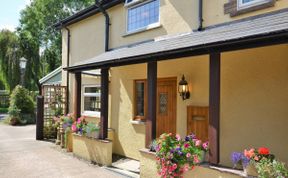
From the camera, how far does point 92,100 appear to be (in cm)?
1268

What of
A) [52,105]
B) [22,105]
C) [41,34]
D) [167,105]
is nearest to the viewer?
[167,105]

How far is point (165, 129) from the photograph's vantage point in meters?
8.68

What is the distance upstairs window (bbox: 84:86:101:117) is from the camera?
40.0ft

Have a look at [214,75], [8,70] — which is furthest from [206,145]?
[8,70]

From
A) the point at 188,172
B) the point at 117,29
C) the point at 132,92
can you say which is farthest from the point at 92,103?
the point at 188,172

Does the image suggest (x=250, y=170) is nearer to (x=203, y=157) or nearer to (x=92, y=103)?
(x=203, y=157)

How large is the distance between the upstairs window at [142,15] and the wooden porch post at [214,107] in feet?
13.7

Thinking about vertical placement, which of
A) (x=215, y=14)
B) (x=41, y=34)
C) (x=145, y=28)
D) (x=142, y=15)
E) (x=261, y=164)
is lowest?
(x=261, y=164)

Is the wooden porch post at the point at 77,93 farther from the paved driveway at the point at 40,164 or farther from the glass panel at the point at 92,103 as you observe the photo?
the paved driveway at the point at 40,164

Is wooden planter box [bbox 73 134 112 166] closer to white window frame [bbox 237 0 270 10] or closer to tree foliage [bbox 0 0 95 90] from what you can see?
white window frame [bbox 237 0 270 10]

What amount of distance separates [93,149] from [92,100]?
3927 millimetres

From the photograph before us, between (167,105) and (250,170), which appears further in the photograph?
(167,105)

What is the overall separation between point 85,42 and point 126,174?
7.40m

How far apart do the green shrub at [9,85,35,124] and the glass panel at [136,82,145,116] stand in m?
13.9
